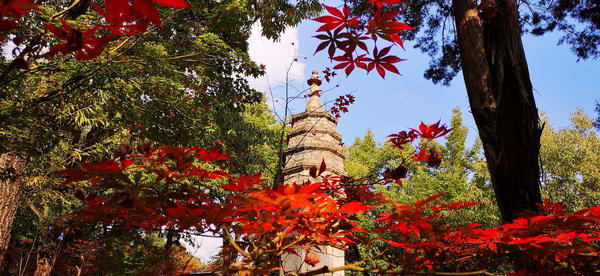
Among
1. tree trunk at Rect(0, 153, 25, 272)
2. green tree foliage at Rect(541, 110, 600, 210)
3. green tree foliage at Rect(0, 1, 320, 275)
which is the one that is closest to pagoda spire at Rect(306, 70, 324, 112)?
green tree foliage at Rect(0, 1, 320, 275)

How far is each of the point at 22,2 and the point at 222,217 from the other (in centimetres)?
102

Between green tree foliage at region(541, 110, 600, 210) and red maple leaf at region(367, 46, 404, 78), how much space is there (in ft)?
64.5

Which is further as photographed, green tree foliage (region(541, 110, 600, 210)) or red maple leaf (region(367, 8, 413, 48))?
green tree foliage (region(541, 110, 600, 210))

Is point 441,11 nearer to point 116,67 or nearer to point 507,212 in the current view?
point 507,212

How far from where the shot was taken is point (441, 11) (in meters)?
5.45

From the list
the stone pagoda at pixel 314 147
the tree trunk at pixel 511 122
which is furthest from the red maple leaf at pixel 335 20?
the stone pagoda at pixel 314 147

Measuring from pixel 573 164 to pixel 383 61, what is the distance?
21952 mm

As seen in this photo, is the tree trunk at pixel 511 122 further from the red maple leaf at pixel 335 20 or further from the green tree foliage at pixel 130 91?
the green tree foliage at pixel 130 91

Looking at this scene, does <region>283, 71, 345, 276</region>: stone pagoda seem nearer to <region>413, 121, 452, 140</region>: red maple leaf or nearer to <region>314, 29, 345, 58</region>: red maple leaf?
<region>413, 121, 452, 140</region>: red maple leaf

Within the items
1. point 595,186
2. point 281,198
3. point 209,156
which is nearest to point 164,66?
point 209,156

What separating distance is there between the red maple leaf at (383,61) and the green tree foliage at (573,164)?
19.7 meters

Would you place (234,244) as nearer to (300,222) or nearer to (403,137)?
(300,222)

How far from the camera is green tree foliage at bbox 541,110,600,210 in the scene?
18.4 m

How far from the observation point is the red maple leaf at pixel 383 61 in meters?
1.90
